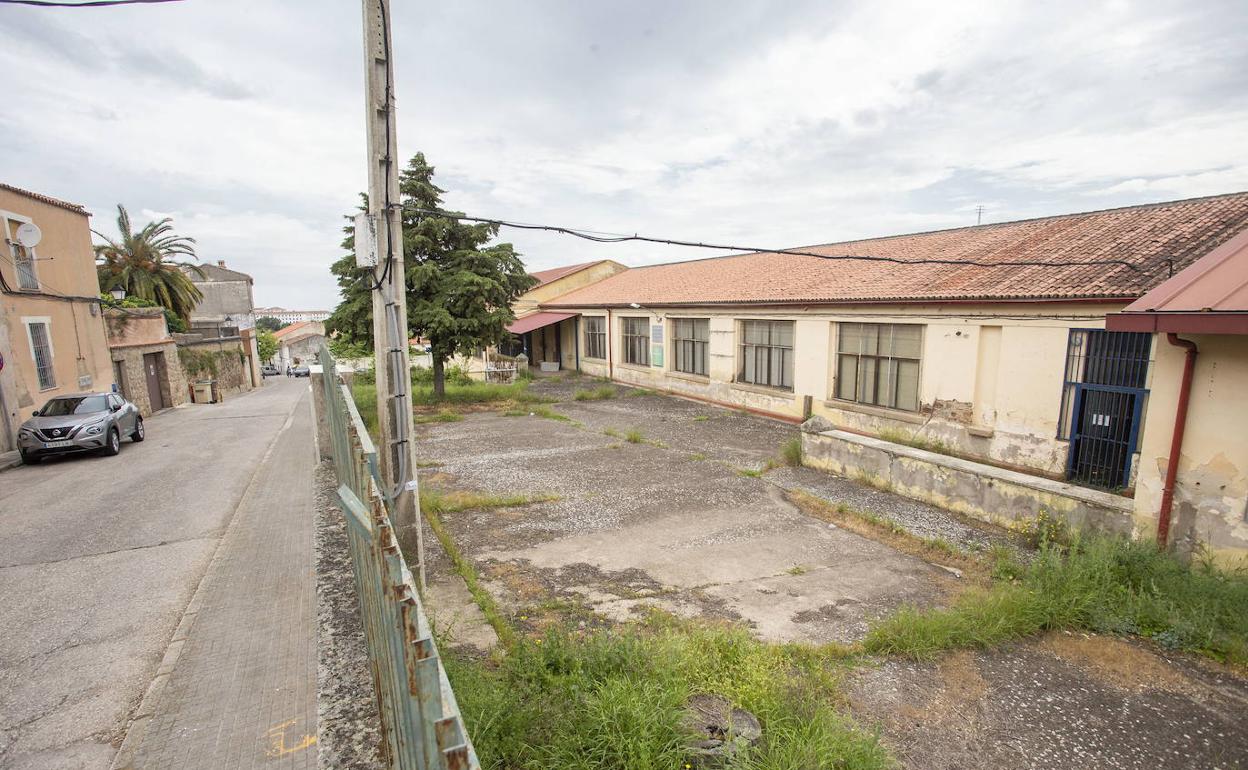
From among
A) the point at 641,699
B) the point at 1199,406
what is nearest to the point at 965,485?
the point at 1199,406

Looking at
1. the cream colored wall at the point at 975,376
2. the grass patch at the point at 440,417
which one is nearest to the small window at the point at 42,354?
the grass patch at the point at 440,417

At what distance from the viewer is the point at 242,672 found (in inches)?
154

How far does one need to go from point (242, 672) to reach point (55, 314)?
60.3 feet

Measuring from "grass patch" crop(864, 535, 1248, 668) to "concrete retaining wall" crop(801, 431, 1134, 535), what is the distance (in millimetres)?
797

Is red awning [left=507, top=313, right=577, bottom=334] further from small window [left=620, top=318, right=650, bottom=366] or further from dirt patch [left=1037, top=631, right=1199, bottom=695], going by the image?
dirt patch [left=1037, top=631, right=1199, bottom=695]

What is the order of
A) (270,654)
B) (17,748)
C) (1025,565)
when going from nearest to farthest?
(17,748) < (270,654) < (1025,565)

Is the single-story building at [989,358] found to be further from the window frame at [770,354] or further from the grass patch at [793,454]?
the grass patch at [793,454]

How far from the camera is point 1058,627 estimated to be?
5.30 m

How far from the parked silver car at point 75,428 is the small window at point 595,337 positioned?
16.4 meters

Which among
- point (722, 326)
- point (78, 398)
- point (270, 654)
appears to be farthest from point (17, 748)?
point (722, 326)

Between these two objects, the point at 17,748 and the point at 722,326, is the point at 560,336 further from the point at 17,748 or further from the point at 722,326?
the point at 17,748

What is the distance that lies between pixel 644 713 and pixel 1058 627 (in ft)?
14.0

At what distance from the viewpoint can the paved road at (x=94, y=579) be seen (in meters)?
3.64

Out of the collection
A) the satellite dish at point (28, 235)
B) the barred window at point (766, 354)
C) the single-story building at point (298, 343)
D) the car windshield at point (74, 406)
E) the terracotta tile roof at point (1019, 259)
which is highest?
the satellite dish at point (28, 235)
